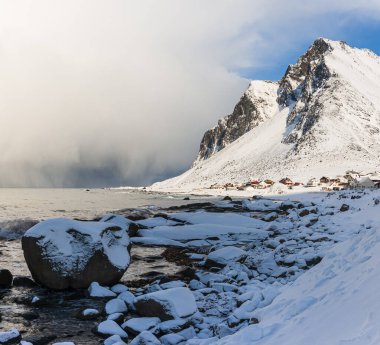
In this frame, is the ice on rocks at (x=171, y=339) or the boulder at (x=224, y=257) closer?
the ice on rocks at (x=171, y=339)

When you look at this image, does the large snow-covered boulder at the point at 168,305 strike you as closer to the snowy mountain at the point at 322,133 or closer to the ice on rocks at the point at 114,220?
the ice on rocks at the point at 114,220

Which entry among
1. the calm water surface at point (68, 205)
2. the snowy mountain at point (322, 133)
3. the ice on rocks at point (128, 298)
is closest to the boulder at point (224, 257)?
the ice on rocks at point (128, 298)

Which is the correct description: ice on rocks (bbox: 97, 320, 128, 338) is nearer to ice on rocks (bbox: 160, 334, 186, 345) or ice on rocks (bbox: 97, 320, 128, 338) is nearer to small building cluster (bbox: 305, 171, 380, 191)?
ice on rocks (bbox: 160, 334, 186, 345)

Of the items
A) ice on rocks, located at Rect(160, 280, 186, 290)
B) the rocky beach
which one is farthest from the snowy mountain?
ice on rocks, located at Rect(160, 280, 186, 290)

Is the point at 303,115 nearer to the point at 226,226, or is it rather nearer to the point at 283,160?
the point at 283,160

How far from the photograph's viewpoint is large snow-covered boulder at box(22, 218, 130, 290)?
10.8 meters

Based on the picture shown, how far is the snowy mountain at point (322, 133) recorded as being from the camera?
114 metres

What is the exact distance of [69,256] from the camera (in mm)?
10820

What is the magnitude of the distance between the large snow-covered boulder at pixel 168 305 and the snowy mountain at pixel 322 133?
97434 millimetres

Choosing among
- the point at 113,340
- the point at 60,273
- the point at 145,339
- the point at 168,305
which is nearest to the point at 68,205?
the point at 60,273

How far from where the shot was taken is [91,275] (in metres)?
11.0

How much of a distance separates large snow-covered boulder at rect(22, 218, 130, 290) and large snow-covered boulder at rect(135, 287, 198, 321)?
99.9 inches

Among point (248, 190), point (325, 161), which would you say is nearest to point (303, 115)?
point (325, 161)

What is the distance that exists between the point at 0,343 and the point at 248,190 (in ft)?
270
